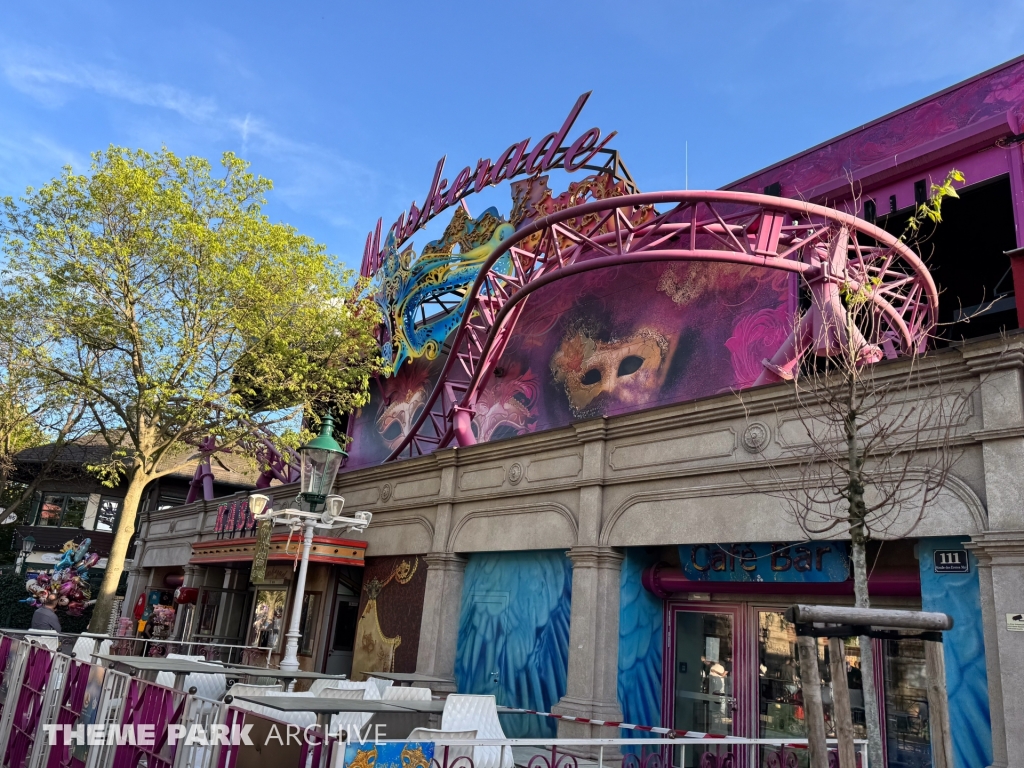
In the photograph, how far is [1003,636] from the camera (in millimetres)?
7797

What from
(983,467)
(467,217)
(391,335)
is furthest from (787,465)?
(391,335)

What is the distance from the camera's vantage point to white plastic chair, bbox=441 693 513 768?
25.6 feet

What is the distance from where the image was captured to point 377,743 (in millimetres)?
4738

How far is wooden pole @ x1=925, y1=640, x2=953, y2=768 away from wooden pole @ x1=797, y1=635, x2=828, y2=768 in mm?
661

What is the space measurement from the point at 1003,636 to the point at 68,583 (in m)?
28.9

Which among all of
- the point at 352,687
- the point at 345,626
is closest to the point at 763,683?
the point at 352,687

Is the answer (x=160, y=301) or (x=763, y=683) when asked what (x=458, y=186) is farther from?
(x=763, y=683)

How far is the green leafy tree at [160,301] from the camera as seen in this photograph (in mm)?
16594

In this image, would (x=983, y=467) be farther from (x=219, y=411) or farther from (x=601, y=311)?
(x=219, y=411)

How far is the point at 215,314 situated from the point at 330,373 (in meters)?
3.45

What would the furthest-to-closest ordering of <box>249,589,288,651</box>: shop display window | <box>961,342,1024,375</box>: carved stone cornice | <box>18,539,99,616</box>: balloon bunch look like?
<box>18,539,99,616</box>: balloon bunch < <box>249,589,288,651</box>: shop display window < <box>961,342,1024,375</box>: carved stone cornice

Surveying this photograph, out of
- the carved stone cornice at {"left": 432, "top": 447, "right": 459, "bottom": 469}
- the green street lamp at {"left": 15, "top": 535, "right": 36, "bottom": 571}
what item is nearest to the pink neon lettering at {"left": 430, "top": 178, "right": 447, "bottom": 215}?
the carved stone cornice at {"left": 432, "top": 447, "right": 459, "bottom": 469}

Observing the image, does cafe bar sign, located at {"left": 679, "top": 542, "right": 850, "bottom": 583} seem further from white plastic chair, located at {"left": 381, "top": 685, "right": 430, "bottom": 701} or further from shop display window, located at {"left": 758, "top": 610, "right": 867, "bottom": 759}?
white plastic chair, located at {"left": 381, "top": 685, "right": 430, "bottom": 701}

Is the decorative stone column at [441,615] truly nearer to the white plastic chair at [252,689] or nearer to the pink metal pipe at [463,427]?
the pink metal pipe at [463,427]
